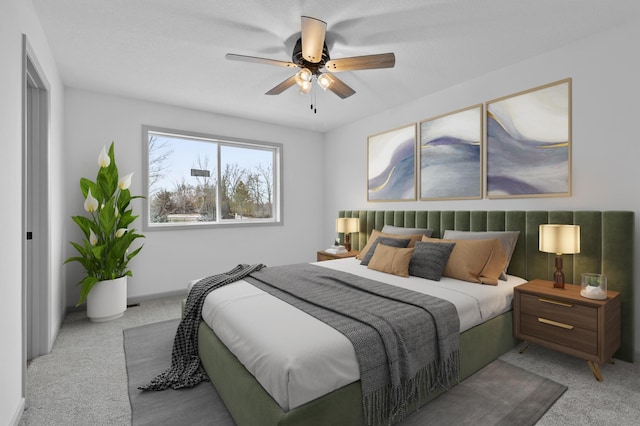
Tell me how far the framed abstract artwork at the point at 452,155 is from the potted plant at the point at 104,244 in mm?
3556

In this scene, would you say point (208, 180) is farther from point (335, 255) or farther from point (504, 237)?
point (504, 237)

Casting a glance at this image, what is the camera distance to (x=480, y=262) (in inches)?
107

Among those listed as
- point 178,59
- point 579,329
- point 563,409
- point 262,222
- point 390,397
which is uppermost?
point 178,59

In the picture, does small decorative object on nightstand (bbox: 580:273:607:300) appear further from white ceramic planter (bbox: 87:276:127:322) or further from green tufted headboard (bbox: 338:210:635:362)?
white ceramic planter (bbox: 87:276:127:322)

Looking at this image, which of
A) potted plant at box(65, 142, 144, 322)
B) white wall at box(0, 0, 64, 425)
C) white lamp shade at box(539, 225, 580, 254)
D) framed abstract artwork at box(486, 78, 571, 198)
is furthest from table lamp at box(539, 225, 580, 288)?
potted plant at box(65, 142, 144, 322)

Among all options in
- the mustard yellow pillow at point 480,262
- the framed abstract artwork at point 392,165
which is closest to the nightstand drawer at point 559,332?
the mustard yellow pillow at point 480,262

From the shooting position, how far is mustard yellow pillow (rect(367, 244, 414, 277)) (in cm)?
295

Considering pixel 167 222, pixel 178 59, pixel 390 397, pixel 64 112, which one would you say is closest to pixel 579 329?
pixel 390 397

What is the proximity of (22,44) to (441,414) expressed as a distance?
3427mm

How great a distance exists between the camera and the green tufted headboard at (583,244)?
2352 millimetres

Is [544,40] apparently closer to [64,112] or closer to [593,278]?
[593,278]

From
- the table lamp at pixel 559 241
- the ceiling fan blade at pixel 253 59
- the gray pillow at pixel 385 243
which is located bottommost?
the gray pillow at pixel 385 243

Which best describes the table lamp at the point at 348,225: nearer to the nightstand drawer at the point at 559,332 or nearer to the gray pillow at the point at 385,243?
the gray pillow at the point at 385,243

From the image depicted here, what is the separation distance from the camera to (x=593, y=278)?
2266 mm
